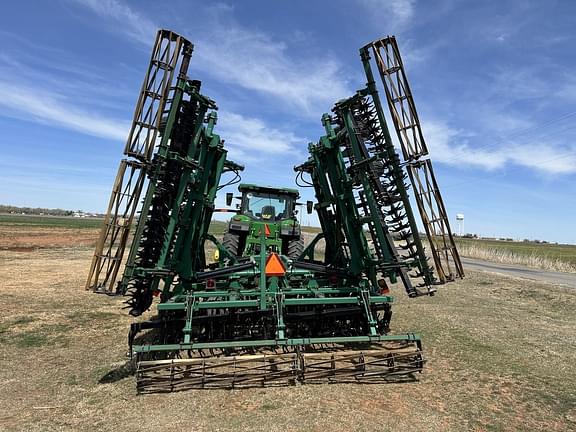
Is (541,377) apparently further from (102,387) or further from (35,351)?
(35,351)

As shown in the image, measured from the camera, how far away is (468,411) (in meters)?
4.28

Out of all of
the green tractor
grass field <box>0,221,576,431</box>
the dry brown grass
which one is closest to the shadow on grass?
grass field <box>0,221,576,431</box>

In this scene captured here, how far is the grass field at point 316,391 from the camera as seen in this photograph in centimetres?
399

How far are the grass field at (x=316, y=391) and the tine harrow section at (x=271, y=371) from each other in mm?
153

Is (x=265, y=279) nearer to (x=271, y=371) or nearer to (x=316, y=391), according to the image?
(x=271, y=371)

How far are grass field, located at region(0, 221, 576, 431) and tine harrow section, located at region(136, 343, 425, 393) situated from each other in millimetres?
153

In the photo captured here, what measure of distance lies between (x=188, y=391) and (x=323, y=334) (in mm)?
2916

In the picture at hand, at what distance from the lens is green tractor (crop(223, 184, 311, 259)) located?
366 inches

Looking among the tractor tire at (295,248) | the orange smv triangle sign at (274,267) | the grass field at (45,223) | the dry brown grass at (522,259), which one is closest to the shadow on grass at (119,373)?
the orange smv triangle sign at (274,267)

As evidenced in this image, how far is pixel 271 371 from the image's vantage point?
495 cm

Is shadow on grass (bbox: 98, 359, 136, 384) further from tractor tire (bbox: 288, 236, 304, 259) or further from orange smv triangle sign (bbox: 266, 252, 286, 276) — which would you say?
tractor tire (bbox: 288, 236, 304, 259)

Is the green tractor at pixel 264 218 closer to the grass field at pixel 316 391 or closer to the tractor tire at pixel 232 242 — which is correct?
the tractor tire at pixel 232 242

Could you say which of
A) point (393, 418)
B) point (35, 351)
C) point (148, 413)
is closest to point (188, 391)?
point (148, 413)

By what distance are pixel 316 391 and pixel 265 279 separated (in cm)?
204
